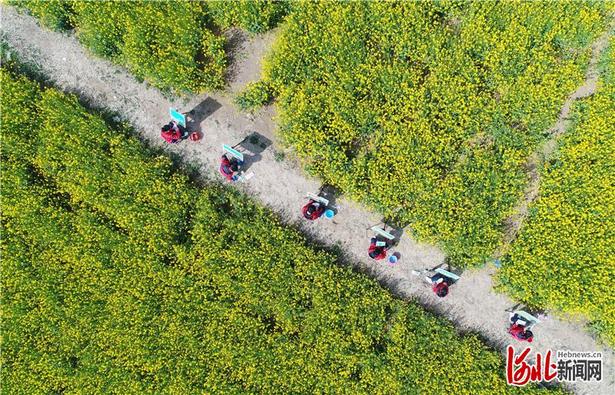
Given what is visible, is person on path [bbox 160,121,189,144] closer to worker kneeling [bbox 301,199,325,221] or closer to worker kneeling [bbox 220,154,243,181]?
worker kneeling [bbox 220,154,243,181]

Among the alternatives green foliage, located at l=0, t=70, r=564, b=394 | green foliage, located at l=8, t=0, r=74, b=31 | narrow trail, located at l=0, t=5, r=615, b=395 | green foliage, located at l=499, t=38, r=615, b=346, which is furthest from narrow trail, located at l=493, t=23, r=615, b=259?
green foliage, located at l=8, t=0, r=74, b=31

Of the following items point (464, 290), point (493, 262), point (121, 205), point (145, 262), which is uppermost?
point (493, 262)

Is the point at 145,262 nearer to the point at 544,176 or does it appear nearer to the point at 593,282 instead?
the point at 544,176

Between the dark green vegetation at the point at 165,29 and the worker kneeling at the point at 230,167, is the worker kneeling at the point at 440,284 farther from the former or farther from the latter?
the dark green vegetation at the point at 165,29

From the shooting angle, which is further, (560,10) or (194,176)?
(194,176)

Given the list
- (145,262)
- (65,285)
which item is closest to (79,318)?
(65,285)

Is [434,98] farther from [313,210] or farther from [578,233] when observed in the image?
[578,233]

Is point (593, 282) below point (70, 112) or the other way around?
the other way around
